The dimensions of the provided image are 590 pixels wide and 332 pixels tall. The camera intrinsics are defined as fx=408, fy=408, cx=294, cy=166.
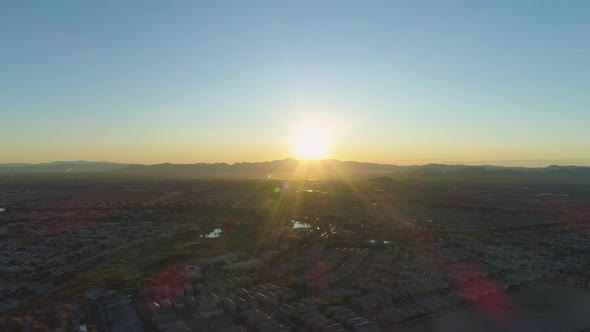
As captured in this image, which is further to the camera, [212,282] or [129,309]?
[212,282]

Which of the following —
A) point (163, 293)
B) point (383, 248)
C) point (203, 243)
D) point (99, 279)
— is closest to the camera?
point (163, 293)

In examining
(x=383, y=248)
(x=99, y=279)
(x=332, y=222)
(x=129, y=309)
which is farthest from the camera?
(x=332, y=222)

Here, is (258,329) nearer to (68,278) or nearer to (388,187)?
(68,278)

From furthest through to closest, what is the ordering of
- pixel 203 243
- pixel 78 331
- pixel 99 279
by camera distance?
pixel 203 243 < pixel 99 279 < pixel 78 331

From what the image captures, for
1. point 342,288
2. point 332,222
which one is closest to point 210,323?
point 342,288

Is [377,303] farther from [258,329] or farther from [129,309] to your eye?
[129,309]

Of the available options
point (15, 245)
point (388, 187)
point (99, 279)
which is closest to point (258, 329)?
point (99, 279)

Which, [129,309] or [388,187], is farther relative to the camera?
[388,187]

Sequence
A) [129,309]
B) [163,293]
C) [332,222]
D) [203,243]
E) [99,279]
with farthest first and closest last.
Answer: [332,222]
[203,243]
[99,279]
[163,293]
[129,309]
